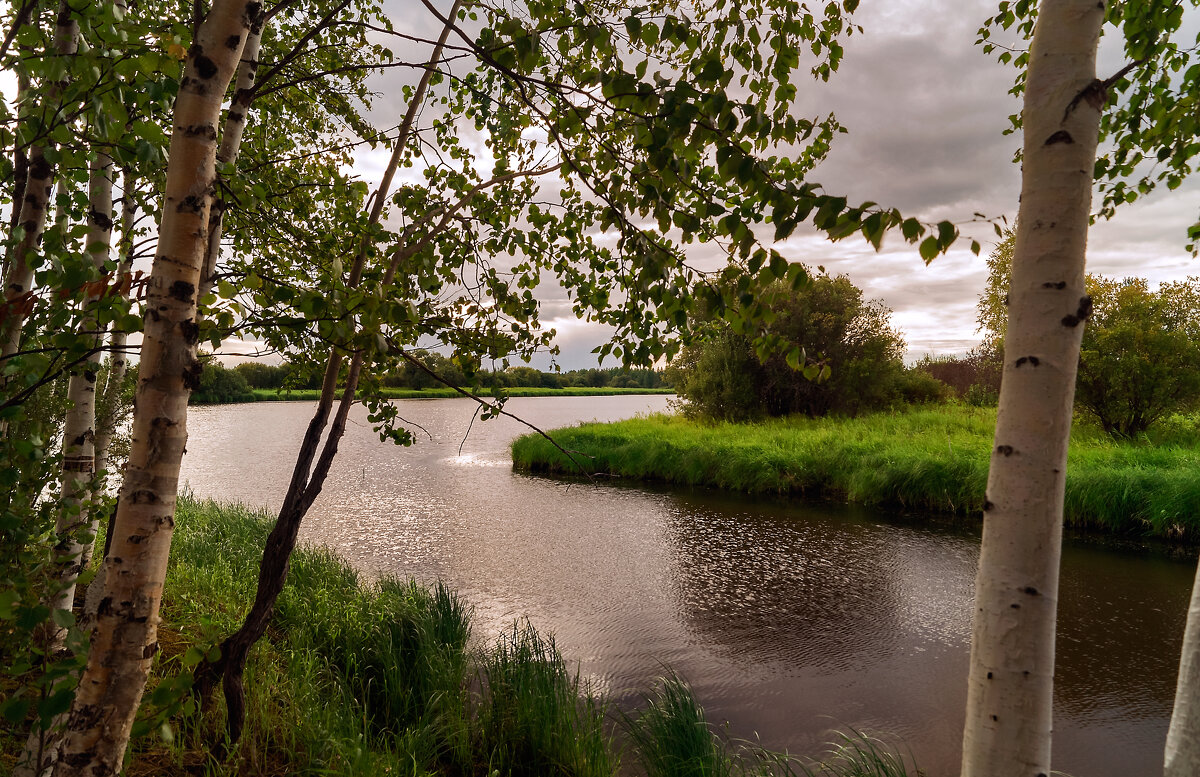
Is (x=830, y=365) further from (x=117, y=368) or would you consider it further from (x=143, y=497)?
(x=143, y=497)

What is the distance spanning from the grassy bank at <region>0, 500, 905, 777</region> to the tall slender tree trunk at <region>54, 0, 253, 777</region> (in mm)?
520

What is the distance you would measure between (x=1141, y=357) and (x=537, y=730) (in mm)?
16507

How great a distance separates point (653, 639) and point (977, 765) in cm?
519

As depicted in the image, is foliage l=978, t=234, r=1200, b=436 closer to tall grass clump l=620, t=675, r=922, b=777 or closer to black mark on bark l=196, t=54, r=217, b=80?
tall grass clump l=620, t=675, r=922, b=777

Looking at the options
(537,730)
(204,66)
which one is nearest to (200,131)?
(204,66)

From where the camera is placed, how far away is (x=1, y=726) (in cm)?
286

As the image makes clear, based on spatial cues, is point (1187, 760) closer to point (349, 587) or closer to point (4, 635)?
point (4, 635)

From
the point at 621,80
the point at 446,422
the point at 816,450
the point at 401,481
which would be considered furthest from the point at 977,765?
the point at 446,422

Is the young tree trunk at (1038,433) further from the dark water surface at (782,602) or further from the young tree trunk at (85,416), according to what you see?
the young tree trunk at (85,416)

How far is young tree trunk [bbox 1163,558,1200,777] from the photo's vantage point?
2.13 m

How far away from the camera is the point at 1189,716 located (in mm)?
2158

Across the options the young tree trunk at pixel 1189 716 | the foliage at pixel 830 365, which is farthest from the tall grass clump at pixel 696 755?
the foliage at pixel 830 365

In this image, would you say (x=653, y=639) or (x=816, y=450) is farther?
(x=816, y=450)

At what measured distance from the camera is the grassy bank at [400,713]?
10.5 ft
